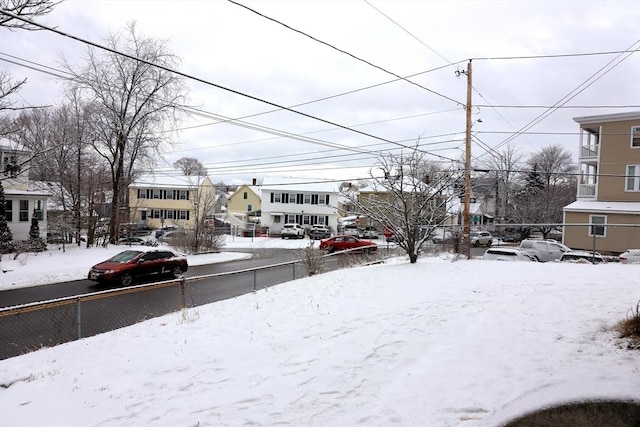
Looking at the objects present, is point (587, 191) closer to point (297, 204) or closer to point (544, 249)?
point (544, 249)

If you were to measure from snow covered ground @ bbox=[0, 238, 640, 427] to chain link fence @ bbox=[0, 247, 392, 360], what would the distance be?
3.62 ft

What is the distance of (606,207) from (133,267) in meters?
28.7

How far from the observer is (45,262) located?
2088 centimetres

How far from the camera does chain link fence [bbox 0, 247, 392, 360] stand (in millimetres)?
8734

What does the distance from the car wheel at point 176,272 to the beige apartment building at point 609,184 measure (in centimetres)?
2441

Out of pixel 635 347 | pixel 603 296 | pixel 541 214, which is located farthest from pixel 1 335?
pixel 541 214

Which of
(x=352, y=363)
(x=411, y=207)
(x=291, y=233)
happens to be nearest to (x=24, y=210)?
(x=291, y=233)

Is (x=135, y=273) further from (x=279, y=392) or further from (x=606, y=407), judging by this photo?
(x=606, y=407)

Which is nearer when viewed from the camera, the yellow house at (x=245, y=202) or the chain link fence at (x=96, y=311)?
the chain link fence at (x=96, y=311)

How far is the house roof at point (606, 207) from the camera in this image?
26094 mm

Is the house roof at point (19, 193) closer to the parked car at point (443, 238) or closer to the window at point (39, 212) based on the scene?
the window at point (39, 212)

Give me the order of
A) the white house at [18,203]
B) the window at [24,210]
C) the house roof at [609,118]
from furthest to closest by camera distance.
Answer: the window at [24,210], the white house at [18,203], the house roof at [609,118]

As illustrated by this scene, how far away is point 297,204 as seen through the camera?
180 ft

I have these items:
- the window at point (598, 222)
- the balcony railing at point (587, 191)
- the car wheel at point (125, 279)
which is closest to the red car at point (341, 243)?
the window at point (598, 222)
